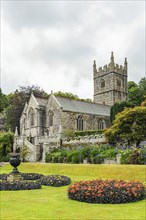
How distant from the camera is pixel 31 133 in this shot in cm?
5672

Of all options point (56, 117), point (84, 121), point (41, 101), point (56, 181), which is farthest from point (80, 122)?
point (56, 181)

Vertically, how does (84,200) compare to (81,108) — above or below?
below

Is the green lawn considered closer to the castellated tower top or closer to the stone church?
the stone church

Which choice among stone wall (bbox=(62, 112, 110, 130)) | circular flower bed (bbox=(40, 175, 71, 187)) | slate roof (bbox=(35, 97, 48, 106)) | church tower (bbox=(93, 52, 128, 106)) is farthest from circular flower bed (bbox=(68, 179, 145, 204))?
church tower (bbox=(93, 52, 128, 106))

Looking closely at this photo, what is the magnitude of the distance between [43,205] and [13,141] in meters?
39.6

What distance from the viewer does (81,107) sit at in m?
56.1

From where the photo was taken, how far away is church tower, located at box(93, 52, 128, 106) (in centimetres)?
6950

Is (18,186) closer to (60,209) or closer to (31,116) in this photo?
(60,209)

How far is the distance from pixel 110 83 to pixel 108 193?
193 ft

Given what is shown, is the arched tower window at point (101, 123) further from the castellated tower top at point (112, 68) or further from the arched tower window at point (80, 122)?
the castellated tower top at point (112, 68)

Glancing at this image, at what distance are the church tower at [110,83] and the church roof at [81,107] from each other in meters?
8.82

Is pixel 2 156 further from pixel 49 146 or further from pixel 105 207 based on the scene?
pixel 105 207

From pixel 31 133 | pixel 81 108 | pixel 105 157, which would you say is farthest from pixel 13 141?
pixel 105 157

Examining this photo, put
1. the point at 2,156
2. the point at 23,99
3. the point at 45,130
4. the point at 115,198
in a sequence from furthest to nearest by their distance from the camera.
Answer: the point at 23,99, the point at 45,130, the point at 2,156, the point at 115,198
